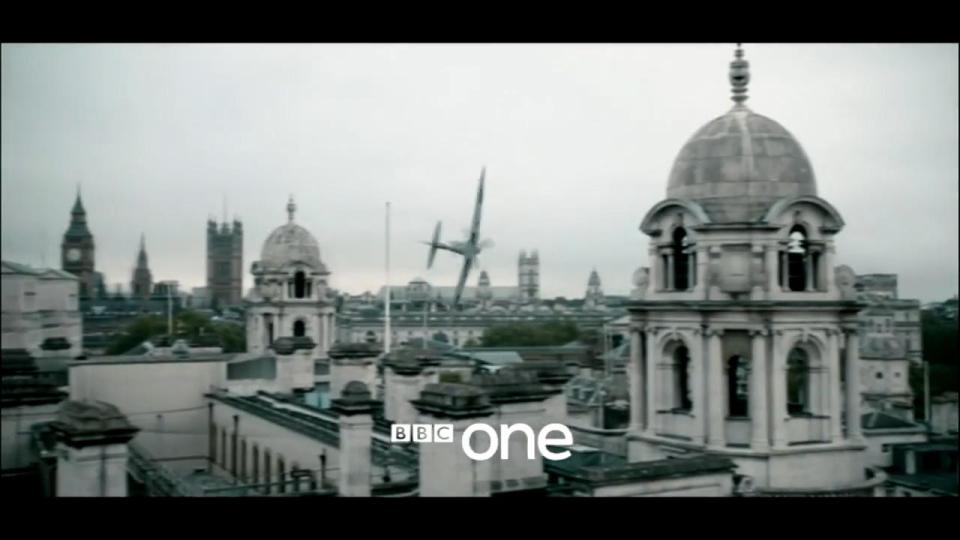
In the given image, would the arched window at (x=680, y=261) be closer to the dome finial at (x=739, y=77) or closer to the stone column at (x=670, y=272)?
the stone column at (x=670, y=272)

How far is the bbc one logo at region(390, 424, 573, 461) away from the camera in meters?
6.49

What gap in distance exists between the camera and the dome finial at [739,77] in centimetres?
752

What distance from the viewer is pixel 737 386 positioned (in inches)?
330

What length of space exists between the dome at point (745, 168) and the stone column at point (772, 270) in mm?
292

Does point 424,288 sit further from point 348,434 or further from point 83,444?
point 83,444

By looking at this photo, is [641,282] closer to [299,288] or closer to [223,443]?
[223,443]

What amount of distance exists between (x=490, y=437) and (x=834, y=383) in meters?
3.27

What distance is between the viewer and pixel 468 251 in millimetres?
7898

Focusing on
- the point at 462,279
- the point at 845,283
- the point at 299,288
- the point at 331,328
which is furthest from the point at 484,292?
the point at 299,288

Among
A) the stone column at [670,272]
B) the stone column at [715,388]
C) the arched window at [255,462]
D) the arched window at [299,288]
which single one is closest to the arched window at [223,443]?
the arched window at [255,462]

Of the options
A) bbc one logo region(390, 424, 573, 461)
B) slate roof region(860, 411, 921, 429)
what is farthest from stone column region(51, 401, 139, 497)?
slate roof region(860, 411, 921, 429)
